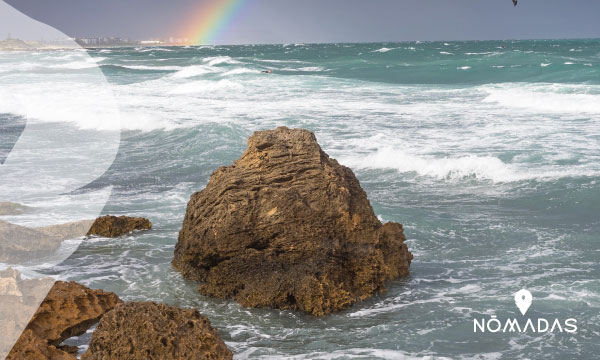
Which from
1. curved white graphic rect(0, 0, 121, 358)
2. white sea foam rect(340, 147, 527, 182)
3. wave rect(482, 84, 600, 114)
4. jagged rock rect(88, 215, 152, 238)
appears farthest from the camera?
wave rect(482, 84, 600, 114)

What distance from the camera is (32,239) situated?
6758 mm

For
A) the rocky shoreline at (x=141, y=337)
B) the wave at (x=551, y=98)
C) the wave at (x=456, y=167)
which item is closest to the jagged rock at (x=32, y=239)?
the rocky shoreline at (x=141, y=337)

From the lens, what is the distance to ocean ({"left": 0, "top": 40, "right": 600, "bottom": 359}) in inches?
207

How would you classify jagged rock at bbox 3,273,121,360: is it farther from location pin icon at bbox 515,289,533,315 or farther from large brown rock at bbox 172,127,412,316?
location pin icon at bbox 515,289,533,315

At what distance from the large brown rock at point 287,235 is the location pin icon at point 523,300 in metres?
1.16

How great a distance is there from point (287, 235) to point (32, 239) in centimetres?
263

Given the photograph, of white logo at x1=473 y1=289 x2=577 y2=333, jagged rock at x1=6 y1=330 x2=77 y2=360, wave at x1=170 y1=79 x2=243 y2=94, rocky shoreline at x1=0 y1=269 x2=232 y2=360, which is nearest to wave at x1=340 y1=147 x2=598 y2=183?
white logo at x1=473 y1=289 x2=577 y2=333

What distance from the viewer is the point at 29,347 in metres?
3.74

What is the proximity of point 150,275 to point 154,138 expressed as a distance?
1167cm

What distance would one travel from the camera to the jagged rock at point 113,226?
8.20 m

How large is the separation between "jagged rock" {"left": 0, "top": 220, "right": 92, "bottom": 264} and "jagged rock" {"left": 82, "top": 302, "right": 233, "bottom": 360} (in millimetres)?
1887

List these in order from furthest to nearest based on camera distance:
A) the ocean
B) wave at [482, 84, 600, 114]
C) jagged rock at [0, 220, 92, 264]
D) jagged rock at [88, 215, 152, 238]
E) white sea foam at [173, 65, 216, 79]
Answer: white sea foam at [173, 65, 216, 79] < wave at [482, 84, 600, 114] < jagged rock at [88, 215, 152, 238] < jagged rock at [0, 220, 92, 264] < the ocean

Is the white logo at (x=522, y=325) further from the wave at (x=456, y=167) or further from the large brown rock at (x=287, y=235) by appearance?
the wave at (x=456, y=167)

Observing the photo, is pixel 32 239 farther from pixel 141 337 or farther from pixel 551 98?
pixel 551 98
